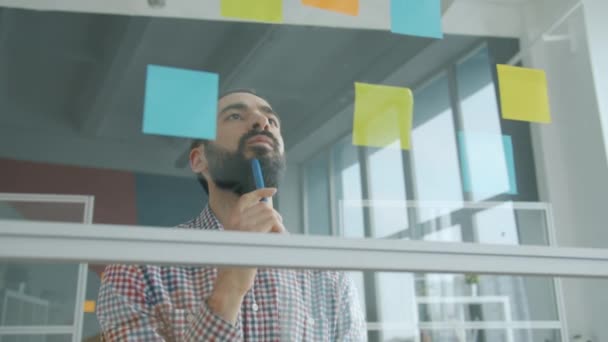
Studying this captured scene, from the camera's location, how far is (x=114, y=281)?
0.62m

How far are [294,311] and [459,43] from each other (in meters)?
2.07

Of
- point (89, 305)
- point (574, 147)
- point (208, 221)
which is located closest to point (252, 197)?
point (208, 221)

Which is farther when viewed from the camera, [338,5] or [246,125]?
[338,5]

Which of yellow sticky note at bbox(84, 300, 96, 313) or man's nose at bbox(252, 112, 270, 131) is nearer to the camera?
man's nose at bbox(252, 112, 270, 131)

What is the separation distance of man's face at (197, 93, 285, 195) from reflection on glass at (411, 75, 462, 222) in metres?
1.90

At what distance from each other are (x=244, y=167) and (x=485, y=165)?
A: 196 cm

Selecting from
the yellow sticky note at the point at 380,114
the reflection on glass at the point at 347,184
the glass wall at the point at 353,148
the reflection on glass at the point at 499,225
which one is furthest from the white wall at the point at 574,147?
the yellow sticky note at the point at 380,114

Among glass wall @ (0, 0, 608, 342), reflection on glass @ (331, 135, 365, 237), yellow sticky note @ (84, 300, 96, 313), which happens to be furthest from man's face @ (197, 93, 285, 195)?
yellow sticky note @ (84, 300, 96, 313)

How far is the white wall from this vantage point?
1981mm

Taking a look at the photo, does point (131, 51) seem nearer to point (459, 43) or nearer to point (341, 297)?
point (459, 43)

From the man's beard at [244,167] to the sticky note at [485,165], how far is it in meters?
1.87

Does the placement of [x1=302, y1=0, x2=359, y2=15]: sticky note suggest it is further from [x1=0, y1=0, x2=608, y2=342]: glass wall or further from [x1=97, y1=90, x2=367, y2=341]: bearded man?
[x1=0, y1=0, x2=608, y2=342]: glass wall

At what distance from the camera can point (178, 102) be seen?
2.20ft

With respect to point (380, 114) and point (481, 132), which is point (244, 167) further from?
point (481, 132)
